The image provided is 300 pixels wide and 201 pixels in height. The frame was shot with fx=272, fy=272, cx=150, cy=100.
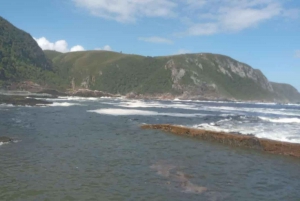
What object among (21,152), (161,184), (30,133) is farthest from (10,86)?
(161,184)

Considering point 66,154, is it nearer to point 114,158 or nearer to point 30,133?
point 114,158

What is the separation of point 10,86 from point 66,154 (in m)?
155

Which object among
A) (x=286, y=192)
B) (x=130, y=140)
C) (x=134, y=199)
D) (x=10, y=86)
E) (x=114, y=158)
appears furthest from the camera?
(x=10, y=86)

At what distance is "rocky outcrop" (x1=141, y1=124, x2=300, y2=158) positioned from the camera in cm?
2378

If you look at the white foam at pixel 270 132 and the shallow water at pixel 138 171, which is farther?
the white foam at pixel 270 132

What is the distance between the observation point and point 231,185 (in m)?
15.2

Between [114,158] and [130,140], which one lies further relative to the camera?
[130,140]

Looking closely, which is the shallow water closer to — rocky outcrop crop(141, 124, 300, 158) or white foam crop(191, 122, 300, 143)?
rocky outcrop crop(141, 124, 300, 158)

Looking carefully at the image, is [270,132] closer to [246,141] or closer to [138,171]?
[246,141]

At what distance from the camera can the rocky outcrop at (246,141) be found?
2378 centimetres

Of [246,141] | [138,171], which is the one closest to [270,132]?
[246,141]

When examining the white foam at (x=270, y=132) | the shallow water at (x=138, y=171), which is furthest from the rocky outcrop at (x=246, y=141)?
the white foam at (x=270, y=132)

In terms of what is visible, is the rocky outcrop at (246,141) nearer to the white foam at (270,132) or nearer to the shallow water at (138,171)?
the shallow water at (138,171)

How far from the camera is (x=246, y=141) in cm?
2661
